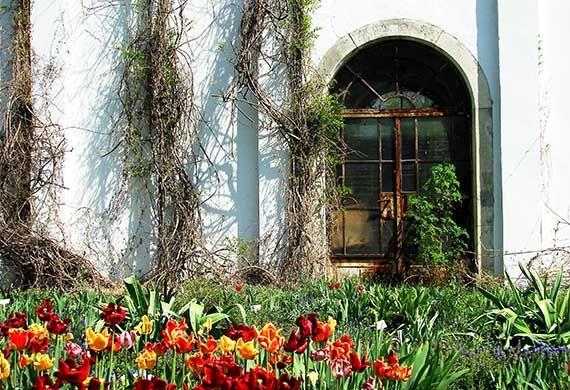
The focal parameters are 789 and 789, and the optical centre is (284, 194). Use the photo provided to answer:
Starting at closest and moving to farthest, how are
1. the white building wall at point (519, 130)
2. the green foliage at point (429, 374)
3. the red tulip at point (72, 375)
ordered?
the red tulip at point (72, 375) < the green foliage at point (429, 374) < the white building wall at point (519, 130)

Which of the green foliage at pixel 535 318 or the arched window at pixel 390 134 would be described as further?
the arched window at pixel 390 134

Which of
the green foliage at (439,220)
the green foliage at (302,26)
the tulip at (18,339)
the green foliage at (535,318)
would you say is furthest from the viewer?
the green foliage at (302,26)

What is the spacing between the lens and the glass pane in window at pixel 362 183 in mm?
8633

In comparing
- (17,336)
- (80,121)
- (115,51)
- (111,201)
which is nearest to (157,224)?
(111,201)

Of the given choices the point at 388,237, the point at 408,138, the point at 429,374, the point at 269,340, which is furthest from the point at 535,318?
the point at 408,138

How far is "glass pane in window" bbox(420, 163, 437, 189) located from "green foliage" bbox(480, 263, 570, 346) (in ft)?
11.4

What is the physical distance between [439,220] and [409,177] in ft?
1.93

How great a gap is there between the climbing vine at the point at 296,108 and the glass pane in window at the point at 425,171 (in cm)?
91

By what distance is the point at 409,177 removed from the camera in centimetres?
858

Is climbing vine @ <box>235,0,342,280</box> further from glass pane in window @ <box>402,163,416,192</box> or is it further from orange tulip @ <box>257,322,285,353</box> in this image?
orange tulip @ <box>257,322,285,353</box>

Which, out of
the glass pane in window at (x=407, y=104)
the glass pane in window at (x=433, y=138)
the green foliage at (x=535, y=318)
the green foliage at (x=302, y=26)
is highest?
the green foliage at (x=302, y=26)

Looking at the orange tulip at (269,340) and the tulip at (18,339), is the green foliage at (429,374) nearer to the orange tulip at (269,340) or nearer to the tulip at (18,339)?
the orange tulip at (269,340)

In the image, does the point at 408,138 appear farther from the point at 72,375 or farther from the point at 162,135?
the point at 72,375

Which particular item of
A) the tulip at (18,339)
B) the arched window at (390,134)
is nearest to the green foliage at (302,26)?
the arched window at (390,134)
